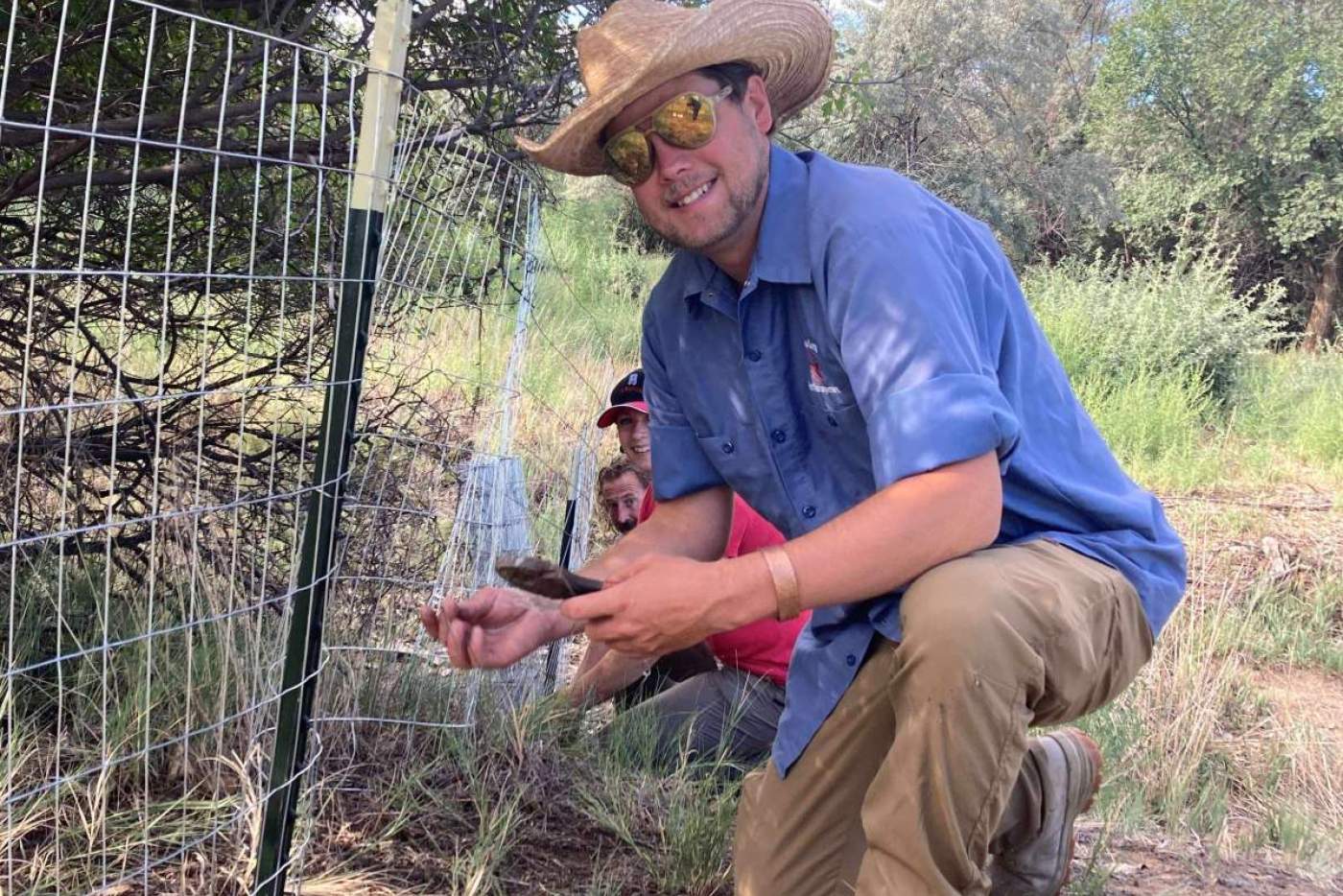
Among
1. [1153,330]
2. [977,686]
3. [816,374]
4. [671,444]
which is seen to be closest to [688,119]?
[816,374]

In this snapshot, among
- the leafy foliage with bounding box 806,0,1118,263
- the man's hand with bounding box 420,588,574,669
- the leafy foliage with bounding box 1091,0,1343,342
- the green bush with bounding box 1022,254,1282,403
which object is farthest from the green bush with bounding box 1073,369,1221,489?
the leafy foliage with bounding box 1091,0,1343,342

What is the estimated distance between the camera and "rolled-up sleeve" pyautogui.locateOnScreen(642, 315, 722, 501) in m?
2.70

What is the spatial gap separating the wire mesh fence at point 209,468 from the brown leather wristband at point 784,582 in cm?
94

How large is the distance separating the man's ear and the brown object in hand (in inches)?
38.6

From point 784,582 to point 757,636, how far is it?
1.83 meters

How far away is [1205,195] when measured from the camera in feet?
61.1

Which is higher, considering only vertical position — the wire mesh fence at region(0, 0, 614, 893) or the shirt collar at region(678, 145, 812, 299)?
the shirt collar at region(678, 145, 812, 299)

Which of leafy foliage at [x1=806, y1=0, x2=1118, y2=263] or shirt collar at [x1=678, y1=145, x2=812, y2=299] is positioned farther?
leafy foliage at [x1=806, y1=0, x2=1118, y2=263]

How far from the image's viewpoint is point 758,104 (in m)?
2.44

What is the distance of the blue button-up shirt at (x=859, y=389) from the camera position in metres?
1.98

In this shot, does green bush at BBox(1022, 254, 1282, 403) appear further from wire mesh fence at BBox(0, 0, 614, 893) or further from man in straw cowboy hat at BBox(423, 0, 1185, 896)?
man in straw cowboy hat at BBox(423, 0, 1185, 896)

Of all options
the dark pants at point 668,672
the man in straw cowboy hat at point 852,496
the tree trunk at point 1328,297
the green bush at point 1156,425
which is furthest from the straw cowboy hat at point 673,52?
the tree trunk at point 1328,297

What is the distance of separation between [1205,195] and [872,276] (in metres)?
18.6

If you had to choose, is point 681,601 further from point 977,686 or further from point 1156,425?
point 1156,425
